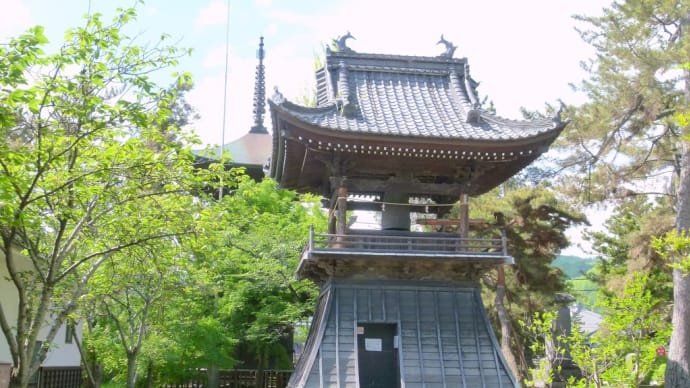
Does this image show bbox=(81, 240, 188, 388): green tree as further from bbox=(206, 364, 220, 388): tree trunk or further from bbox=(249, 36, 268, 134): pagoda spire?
bbox=(249, 36, 268, 134): pagoda spire

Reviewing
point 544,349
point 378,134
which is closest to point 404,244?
point 378,134

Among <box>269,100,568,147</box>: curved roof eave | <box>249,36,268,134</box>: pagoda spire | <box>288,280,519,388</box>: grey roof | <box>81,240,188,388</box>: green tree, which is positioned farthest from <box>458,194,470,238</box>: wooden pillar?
<box>249,36,268,134</box>: pagoda spire

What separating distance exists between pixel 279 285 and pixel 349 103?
8.84m

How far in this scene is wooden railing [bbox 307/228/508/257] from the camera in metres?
13.3

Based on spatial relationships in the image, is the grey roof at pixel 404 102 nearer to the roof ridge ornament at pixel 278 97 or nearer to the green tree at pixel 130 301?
the roof ridge ornament at pixel 278 97

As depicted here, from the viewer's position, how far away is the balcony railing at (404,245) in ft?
43.5

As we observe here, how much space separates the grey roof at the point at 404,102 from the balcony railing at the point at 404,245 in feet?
7.17

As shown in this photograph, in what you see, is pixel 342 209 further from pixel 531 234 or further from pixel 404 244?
pixel 531 234

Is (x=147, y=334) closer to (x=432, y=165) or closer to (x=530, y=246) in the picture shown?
(x=432, y=165)

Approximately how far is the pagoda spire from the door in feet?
82.5

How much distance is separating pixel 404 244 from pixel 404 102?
382cm

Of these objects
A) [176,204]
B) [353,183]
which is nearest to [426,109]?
[353,183]

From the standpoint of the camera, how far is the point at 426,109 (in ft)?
49.7

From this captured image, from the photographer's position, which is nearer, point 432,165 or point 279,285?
point 432,165
